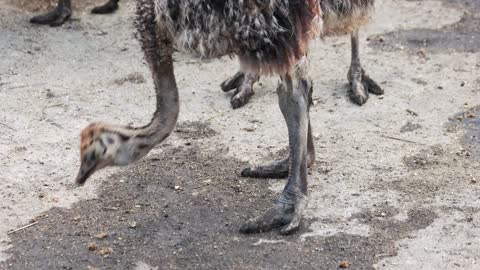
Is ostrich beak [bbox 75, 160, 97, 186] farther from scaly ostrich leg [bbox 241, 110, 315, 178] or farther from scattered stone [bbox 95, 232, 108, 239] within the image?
scaly ostrich leg [bbox 241, 110, 315, 178]

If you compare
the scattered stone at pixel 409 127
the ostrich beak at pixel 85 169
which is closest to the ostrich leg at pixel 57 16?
the scattered stone at pixel 409 127

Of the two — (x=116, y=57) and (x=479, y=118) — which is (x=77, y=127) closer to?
(x=116, y=57)

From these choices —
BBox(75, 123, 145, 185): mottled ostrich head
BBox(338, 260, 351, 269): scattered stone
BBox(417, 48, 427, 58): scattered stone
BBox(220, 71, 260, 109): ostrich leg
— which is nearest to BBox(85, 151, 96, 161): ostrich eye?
BBox(75, 123, 145, 185): mottled ostrich head

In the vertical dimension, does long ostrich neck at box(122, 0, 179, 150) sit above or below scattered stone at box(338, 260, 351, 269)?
above

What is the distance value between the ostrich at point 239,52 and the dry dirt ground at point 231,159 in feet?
0.79

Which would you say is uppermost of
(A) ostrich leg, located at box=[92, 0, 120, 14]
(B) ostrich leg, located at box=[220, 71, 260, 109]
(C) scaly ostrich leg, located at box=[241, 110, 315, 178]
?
(C) scaly ostrich leg, located at box=[241, 110, 315, 178]

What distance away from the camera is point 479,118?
5715 mm

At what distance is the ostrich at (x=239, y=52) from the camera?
4.04 meters

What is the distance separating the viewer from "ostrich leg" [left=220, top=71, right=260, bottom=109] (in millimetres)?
5996

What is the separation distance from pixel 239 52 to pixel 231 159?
1262 mm

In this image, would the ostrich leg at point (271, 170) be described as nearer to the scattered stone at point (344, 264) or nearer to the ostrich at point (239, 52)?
the ostrich at point (239, 52)

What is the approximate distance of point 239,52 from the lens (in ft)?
13.7

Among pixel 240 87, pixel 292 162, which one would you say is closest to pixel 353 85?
pixel 240 87

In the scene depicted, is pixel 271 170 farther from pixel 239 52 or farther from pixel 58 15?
pixel 58 15
